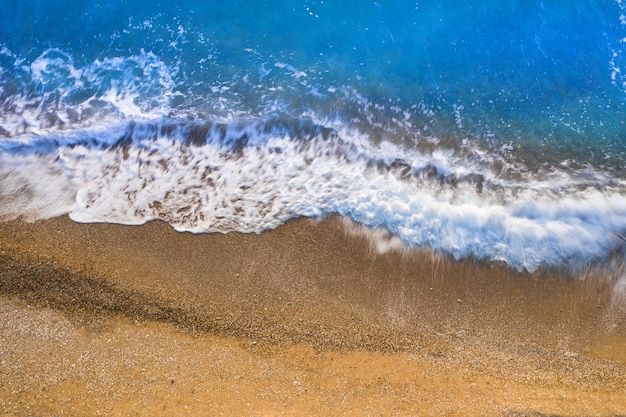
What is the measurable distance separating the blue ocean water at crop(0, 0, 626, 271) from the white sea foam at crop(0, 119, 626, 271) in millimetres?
26

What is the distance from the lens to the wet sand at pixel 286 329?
212 inches

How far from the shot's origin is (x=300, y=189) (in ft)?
22.1

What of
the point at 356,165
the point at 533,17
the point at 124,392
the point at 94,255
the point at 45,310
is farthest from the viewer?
the point at 533,17

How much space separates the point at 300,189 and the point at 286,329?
222 cm

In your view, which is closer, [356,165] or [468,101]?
[356,165]

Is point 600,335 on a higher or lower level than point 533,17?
lower

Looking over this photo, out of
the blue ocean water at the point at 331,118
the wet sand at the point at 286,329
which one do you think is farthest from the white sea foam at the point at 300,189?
the wet sand at the point at 286,329

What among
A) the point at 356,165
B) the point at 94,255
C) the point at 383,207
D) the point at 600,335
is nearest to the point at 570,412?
the point at 600,335

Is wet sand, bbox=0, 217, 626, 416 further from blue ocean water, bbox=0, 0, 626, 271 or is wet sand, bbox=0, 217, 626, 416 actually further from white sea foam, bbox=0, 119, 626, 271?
blue ocean water, bbox=0, 0, 626, 271

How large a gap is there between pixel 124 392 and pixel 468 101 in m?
7.26

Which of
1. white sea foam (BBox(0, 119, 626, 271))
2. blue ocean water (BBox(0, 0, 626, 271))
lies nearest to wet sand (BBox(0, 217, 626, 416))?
white sea foam (BBox(0, 119, 626, 271))

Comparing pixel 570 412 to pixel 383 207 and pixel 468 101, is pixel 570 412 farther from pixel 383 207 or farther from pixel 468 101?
pixel 468 101

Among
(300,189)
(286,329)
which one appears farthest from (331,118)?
(286,329)

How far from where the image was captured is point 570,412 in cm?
536
